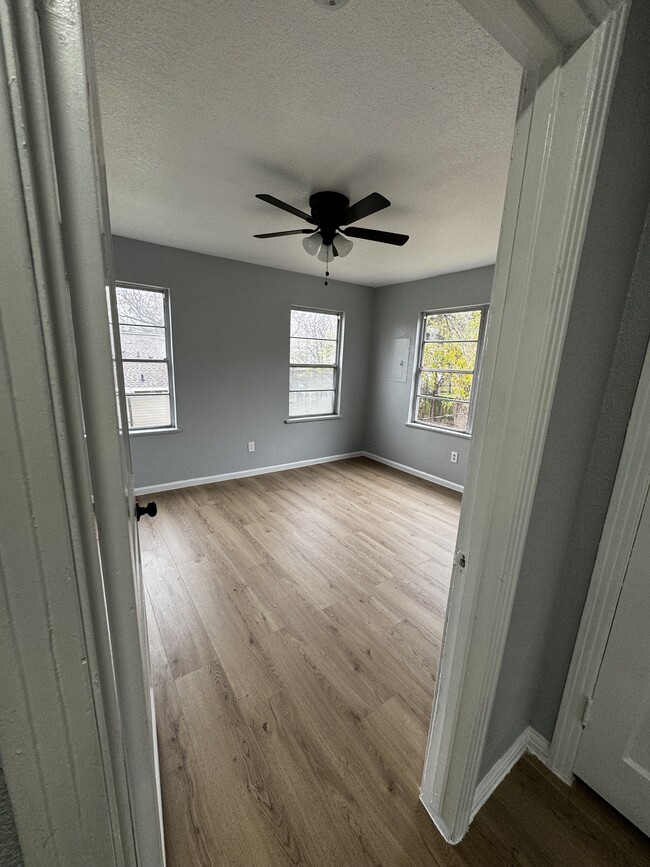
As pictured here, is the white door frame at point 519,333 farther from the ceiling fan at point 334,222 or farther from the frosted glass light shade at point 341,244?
the frosted glass light shade at point 341,244

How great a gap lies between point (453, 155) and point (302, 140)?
72 cm

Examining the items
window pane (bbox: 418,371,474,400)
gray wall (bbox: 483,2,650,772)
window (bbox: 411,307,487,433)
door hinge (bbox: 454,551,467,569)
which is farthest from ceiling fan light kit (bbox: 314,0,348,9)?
window pane (bbox: 418,371,474,400)

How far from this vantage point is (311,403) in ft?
15.1

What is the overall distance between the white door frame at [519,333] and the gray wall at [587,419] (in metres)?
0.10

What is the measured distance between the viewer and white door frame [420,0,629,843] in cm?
66

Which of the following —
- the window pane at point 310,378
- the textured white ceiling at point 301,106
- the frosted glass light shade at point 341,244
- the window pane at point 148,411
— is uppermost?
the textured white ceiling at point 301,106

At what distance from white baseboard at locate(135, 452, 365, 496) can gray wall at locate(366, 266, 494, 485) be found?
2.07ft

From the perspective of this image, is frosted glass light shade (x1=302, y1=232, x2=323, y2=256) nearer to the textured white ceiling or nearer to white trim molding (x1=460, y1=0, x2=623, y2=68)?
the textured white ceiling

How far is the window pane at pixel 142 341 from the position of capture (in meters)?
3.24

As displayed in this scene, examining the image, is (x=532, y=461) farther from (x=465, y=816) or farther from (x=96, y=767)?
(x=465, y=816)

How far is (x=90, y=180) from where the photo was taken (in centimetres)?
39

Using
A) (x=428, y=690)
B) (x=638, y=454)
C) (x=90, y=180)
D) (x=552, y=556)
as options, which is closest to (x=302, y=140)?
(x=90, y=180)

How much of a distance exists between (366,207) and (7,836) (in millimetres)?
2233

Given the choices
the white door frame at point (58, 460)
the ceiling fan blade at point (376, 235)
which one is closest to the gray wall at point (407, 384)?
the ceiling fan blade at point (376, 235)
